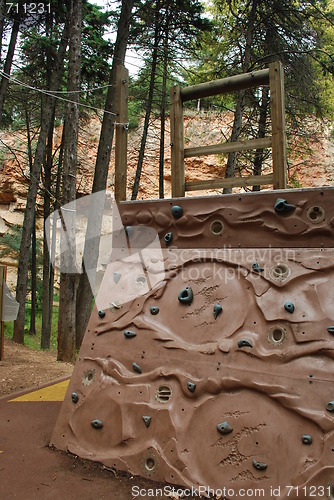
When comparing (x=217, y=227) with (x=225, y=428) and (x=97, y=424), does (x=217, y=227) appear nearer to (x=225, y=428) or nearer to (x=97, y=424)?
(x=225, y=428)

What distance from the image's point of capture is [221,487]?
219 cm

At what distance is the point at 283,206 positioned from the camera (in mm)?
2715

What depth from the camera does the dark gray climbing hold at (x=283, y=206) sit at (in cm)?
271

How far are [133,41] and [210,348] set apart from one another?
9043mm

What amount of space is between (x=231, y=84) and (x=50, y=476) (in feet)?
9.84

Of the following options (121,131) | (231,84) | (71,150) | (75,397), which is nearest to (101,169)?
(71,150)

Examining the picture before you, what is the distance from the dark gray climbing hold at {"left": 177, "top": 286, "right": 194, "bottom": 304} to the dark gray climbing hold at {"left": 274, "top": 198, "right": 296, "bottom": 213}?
2.63ft

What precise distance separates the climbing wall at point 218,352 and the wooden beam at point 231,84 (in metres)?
0.99

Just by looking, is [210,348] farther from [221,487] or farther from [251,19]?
[251,19]

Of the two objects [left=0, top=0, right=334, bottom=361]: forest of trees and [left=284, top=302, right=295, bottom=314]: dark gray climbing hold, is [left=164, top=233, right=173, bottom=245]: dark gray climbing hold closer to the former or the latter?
[left=284, top=302, right=295, bottom=314]: dark gray climbing hold

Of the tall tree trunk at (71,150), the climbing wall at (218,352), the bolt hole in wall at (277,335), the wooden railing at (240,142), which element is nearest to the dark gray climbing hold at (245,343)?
the climbing wall at (218,352)

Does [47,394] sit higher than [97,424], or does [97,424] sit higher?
[97,424]

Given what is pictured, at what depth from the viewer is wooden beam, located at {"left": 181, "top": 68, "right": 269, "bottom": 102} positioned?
3.19 meters

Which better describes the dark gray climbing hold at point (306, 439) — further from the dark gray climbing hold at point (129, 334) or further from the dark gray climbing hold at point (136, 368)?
the dark gray climbing hold at point (129, 334)
